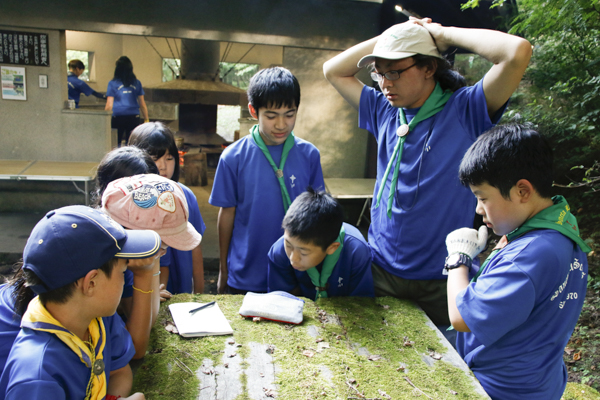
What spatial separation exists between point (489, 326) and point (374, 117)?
149 centimetres

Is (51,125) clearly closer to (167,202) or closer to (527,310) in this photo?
(167,202)

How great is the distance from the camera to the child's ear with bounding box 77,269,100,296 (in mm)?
1439

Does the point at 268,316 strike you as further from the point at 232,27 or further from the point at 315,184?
the point at 232,27

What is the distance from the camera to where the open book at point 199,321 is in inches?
79.8

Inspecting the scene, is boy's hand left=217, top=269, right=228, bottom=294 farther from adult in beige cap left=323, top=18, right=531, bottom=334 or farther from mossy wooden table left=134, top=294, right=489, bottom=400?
adult in beige cap left=323, top=18, right=531, bottom=334

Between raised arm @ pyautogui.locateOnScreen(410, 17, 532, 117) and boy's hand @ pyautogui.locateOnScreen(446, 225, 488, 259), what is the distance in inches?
28.4

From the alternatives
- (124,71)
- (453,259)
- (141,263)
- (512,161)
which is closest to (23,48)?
(124,71)

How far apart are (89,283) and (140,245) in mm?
230

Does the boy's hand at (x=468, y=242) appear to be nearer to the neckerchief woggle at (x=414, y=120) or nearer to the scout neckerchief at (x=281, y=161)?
the neckerchief woggle at (x=414, y=120)

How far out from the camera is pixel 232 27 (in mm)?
6832

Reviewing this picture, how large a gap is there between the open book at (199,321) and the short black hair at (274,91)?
4.32ft

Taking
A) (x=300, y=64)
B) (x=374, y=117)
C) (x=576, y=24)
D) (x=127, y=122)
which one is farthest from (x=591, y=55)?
(x=127, y=122)

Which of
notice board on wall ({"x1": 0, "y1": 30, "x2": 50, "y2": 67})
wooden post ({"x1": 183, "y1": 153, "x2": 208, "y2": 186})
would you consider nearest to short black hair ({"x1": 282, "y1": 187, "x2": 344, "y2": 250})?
notice board on wall ({"x1": 0, "y1": 30, "x2": 50, "y2": 67})

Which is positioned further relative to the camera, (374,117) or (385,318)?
(374,117)
